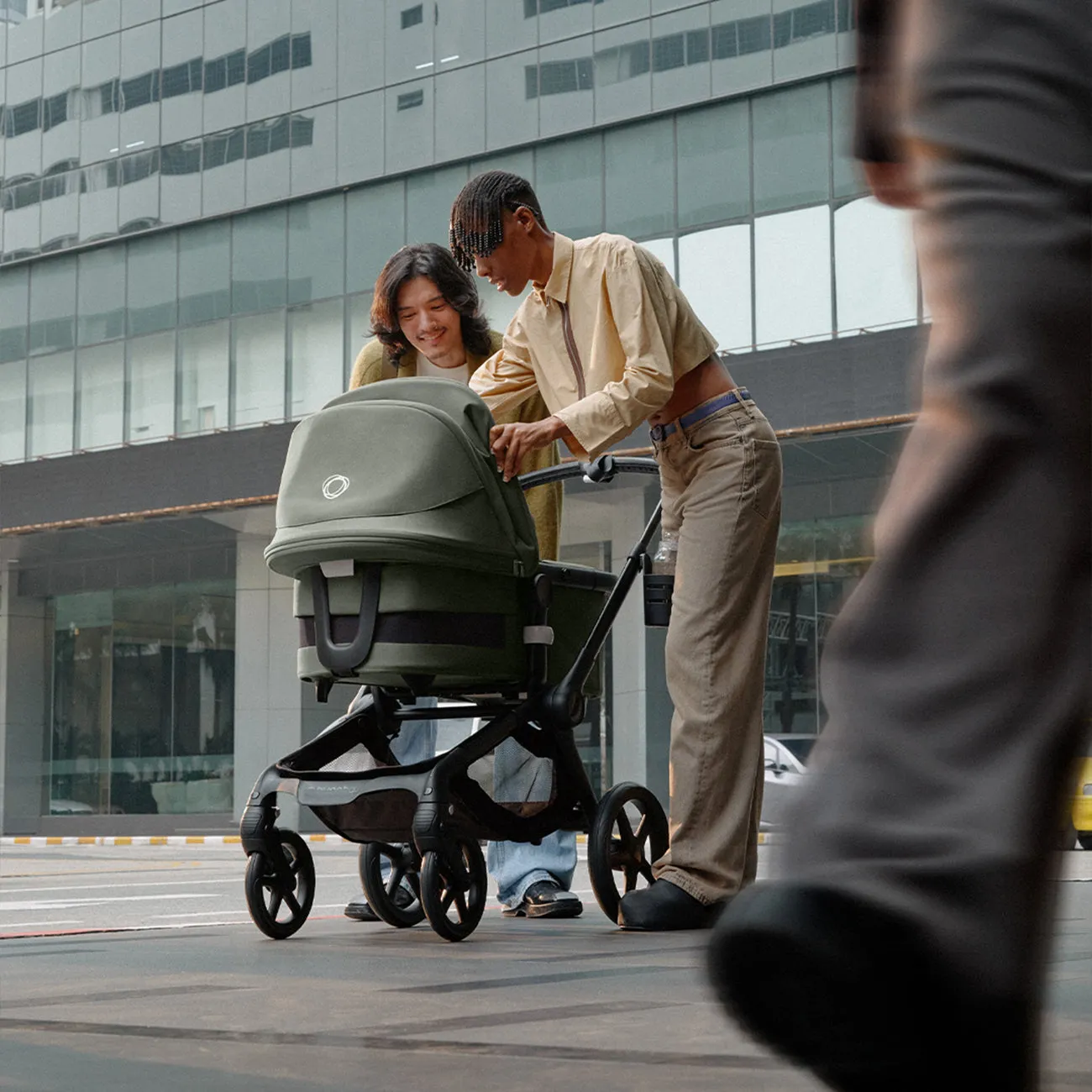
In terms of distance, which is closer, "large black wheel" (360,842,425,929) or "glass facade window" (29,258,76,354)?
"large black wheel" (360,842,425,929)

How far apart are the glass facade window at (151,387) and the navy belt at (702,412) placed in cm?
2674

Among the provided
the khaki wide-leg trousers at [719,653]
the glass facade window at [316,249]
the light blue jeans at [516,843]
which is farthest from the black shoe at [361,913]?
the glass facade window at [316,249]

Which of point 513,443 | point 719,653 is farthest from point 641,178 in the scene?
point 513,443

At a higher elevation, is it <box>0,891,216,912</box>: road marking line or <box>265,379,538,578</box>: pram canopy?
<box>265,379,538,578</box>: pram canopy

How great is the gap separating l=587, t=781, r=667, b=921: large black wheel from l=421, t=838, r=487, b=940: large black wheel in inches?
11.8

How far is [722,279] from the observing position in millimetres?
24984

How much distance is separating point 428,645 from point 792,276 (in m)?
20.6

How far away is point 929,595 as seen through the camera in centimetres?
106

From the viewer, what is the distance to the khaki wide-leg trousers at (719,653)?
4.55 metres

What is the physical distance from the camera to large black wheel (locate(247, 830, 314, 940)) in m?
4.50

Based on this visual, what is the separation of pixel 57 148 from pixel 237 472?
25.9ft

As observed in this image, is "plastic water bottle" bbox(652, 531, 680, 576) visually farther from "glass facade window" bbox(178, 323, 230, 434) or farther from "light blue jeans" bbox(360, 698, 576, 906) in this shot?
"glass facade window" bbox(178, 323, 230, 434)

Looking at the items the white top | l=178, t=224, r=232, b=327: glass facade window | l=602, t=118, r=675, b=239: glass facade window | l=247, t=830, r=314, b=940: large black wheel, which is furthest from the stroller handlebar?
l=178, t=224, r=232, b=327: glass facade window

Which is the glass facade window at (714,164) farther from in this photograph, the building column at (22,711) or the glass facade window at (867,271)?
the building column at (22,711)
